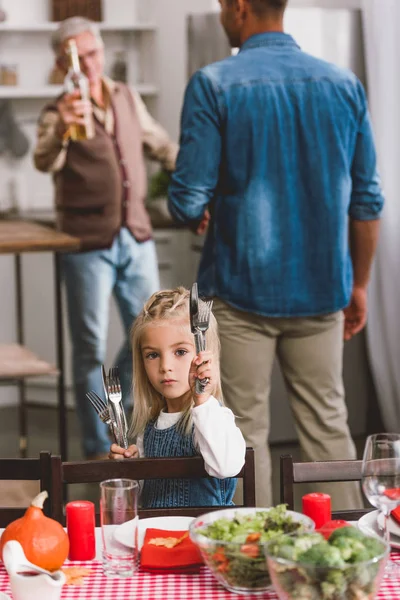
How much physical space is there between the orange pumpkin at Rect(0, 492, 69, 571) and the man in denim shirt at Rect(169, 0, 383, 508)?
1.42m

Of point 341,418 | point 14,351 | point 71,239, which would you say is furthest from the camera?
point 14,351

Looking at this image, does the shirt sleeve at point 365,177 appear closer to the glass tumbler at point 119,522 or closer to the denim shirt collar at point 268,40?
the denim shirt collar at point 268,40

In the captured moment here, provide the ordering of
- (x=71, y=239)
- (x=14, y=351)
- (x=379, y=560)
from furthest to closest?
1. (x=14, y=351)
2. (x=71, y=239)
3. (x=379, y=560)

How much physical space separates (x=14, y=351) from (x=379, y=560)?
9.41 ft

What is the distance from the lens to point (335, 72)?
8.89 ft

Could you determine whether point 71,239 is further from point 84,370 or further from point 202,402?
point 202,402

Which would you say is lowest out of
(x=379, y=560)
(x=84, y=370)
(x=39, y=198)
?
(x=84, y=370)

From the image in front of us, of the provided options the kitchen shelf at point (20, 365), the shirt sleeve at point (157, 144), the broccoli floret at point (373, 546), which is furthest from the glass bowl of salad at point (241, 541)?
the shirt sleeve at point (157, 144)

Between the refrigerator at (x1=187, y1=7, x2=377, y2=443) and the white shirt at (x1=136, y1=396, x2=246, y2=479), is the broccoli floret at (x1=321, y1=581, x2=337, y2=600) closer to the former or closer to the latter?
the white shirt at (x1=136, y1=396, x2=246, y2=479)

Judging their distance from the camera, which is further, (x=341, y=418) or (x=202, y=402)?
(x=341, y=418)

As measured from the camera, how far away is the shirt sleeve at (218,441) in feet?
5.52

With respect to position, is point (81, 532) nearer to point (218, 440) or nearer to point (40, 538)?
point (40, 538)

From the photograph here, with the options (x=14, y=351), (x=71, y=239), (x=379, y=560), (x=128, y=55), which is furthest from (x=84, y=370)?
(x=379, y=560)

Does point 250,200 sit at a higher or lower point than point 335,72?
lower
